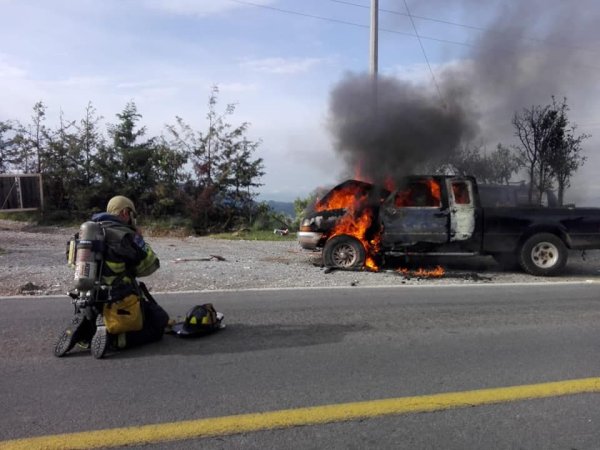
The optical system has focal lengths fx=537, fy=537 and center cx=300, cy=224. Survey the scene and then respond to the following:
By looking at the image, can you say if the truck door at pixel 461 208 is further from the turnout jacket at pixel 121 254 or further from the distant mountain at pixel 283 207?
the distant mountain at pixel 283 207

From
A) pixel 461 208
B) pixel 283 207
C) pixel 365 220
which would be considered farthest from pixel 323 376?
pixel 283 207

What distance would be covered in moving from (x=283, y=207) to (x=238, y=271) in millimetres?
9873

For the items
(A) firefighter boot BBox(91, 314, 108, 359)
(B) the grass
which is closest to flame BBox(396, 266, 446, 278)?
(A) firefighter boot BBox(91, 314, 108, 359)

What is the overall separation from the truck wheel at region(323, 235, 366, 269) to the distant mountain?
Answer: 8.87 m

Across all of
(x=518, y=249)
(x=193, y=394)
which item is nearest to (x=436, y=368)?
(x=193, y=394)

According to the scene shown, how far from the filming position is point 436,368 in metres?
4.36

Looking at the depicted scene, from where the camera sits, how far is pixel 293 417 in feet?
A: 11.2

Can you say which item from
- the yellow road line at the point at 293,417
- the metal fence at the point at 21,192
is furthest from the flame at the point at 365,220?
the metal fence at the point at 21,192

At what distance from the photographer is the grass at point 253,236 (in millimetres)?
15915

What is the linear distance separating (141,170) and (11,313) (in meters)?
12.4

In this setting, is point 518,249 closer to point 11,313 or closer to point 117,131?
point 11,313

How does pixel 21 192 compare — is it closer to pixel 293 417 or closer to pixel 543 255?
pixel 543 255

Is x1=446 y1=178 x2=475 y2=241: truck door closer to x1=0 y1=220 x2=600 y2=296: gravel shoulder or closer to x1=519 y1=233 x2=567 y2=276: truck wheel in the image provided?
x1=0 y1=220 x2=600 y2=296: gravel shoulder

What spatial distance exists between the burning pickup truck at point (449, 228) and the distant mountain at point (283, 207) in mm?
8854
